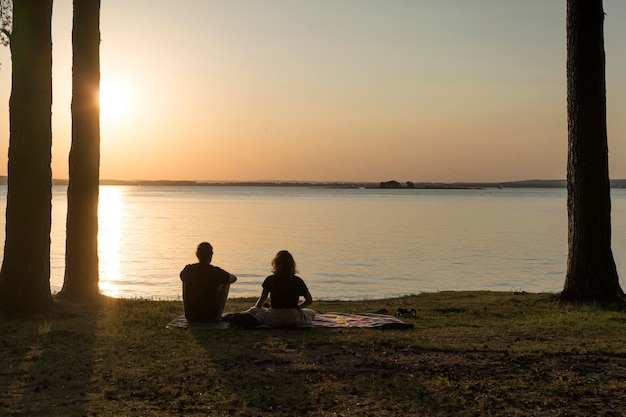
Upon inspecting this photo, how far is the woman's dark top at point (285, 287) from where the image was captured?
40.5 feet

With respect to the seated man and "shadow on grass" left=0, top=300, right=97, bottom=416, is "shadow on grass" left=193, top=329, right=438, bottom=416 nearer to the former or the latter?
the seated man

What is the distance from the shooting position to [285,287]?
40.6 feet

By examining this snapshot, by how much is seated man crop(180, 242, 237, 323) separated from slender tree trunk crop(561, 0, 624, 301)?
7827 mm

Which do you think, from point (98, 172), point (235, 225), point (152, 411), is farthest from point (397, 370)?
point (235, 225)

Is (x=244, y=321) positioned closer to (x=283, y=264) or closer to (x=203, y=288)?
(x=203, y=288)

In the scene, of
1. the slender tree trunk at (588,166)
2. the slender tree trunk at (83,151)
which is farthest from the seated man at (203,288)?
the slender tree trunk at (588,166)

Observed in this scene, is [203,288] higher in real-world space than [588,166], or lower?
lower

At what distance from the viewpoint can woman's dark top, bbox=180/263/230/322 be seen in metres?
12.7

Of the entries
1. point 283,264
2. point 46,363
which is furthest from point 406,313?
point 46,363

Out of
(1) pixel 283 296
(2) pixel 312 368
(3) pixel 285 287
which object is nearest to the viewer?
(2) pixel 312 368

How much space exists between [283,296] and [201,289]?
141 cm

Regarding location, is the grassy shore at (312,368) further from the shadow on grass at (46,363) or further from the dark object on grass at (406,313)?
the dark object on grass at (406,313)

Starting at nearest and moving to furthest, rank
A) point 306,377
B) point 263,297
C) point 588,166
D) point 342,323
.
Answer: point 306,377 < point 263,297 < point 342,323 < point 588,166

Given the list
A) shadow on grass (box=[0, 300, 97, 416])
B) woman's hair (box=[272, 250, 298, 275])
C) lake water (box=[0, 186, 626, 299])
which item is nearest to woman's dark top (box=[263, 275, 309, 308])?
woman's hair (box=[272, 250, 298, 275])
